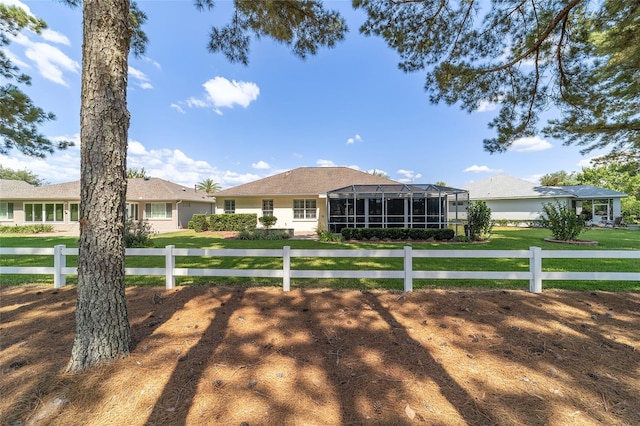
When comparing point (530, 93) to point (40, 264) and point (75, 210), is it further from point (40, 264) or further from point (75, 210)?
point (75, 210)

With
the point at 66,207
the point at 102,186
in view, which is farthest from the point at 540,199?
the point at 66,207

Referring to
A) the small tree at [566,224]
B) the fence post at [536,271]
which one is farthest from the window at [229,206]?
the small tree at [566,224]

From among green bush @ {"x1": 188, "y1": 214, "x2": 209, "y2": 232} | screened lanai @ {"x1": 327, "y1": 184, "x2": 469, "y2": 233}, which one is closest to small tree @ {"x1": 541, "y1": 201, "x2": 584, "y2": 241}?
screened lanai @ {"x1": 327, "y1": 184, "x2": 469, "y2": 233}

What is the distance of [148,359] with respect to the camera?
2.88 metres

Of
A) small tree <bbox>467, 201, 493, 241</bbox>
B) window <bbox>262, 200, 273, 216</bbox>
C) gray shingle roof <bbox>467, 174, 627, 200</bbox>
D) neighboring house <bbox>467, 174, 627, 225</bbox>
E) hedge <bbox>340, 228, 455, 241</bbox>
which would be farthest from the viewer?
gray shingle roof <bbox>467, 174, 627, 200</bbox>

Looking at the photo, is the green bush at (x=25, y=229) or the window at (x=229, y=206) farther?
the window at (x=229, y=206)

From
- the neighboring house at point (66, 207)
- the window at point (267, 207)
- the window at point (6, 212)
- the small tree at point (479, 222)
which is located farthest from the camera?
the window at point (6, 212)

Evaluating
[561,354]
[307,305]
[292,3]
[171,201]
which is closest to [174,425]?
[307,305]

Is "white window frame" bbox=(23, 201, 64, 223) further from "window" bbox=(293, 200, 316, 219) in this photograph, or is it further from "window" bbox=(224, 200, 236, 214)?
"window" bbox=(293, 200, 316, 219)

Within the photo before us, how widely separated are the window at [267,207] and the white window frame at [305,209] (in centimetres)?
179

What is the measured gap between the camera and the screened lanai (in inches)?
648

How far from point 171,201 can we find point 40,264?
49.3 ft

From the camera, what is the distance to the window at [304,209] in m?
20.6

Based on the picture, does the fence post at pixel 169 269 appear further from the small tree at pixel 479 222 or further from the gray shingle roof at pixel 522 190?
the gray shingle roof at pixel 522 190
